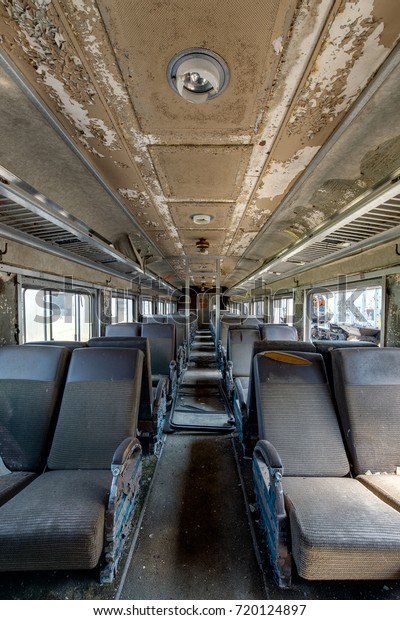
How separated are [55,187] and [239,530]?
9.71 ft

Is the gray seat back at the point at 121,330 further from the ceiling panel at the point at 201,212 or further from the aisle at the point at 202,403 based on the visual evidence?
the ceiling panel at the point at 201,212

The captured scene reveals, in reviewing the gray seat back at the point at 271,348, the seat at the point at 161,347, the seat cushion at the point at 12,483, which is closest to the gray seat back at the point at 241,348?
the seat at the point at 161,347

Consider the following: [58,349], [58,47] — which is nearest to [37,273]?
[58,349]

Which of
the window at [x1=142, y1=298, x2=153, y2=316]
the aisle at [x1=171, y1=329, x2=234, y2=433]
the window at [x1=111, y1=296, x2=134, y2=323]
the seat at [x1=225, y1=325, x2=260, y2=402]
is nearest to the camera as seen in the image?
the aisle at [x1=171, y1=329, x2=234, y2=433]

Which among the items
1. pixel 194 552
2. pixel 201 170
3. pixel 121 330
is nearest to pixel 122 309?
pixel 121 330

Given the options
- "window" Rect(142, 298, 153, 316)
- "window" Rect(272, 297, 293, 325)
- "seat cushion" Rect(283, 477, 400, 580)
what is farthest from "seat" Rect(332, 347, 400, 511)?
"window" Rect(142, 298, 153, 316)

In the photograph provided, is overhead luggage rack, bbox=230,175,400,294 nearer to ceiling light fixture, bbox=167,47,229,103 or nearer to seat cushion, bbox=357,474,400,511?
ceiling light fixture, bbox=167,47,229,103

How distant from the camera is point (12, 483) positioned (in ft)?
5.58

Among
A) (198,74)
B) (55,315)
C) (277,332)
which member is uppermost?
(198,74)

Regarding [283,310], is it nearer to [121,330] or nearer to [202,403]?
[202,403]

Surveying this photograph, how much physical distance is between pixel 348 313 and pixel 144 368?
3.35m

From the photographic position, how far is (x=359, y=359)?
197 cm

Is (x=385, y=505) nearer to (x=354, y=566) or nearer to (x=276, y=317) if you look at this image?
(x=354, y=566)

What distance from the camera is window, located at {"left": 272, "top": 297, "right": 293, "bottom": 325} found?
21.3 ft
